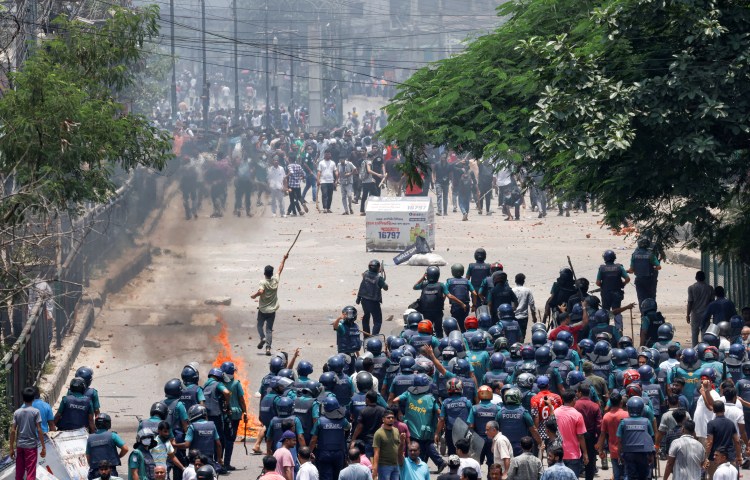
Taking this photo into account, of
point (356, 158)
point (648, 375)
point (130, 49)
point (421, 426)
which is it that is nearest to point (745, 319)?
point (648, 375)

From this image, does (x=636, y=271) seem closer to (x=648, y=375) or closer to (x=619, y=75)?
(x=619, y=75)

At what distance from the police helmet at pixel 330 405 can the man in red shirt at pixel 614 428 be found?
2.67 metres

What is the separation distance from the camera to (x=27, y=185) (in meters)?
16.3

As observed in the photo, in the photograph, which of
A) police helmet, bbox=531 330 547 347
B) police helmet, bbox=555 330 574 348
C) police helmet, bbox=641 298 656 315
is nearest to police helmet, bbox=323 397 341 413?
police helmet, bbox=531 330 547 347

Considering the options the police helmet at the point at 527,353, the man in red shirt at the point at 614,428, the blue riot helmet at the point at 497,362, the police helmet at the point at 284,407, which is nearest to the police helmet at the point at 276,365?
the police helmet at the point at 284,407

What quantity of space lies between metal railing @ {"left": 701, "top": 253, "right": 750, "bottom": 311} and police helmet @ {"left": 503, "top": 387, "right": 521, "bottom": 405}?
7.78 m

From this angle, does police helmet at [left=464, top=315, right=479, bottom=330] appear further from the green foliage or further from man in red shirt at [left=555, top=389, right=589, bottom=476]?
the green foliage

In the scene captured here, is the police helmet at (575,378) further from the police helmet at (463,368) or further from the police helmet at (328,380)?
the police helmet at (328,380)

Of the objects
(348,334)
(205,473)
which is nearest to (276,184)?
(348,334)

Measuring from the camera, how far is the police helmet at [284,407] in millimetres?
14469

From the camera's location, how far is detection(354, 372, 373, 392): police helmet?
1486cm

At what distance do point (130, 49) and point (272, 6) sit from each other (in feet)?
213

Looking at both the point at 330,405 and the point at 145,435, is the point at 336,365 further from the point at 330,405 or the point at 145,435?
the point at 145,435

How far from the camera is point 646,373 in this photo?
15203mm
